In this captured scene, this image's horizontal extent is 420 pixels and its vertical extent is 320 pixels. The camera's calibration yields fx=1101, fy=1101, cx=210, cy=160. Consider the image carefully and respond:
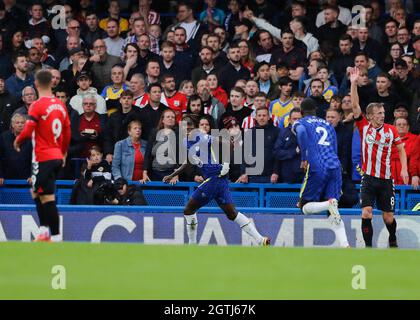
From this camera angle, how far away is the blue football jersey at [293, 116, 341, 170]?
13570 mm

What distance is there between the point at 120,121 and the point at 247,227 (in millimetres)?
3320

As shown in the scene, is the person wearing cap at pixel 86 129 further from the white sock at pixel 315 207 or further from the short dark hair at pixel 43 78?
the short dark hair at pixel 43 78

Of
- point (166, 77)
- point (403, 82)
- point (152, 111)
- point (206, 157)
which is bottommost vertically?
point (206, 157)

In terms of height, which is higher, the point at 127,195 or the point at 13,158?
the point at 13,158

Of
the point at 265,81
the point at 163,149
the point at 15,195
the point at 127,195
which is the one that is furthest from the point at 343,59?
the point at 15,195

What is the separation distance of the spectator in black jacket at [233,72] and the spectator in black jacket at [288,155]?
1772 millimetres

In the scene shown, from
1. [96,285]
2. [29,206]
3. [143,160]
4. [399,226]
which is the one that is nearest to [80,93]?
[143,160]

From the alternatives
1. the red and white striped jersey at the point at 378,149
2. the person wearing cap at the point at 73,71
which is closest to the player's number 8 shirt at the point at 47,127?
the red and white striped jersey at the point at 378,149

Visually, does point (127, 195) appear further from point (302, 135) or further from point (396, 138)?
point (396, 138)

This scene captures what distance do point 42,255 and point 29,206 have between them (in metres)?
3.89

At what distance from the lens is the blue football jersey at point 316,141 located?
13570 millimetres

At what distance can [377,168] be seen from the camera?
1403cm
